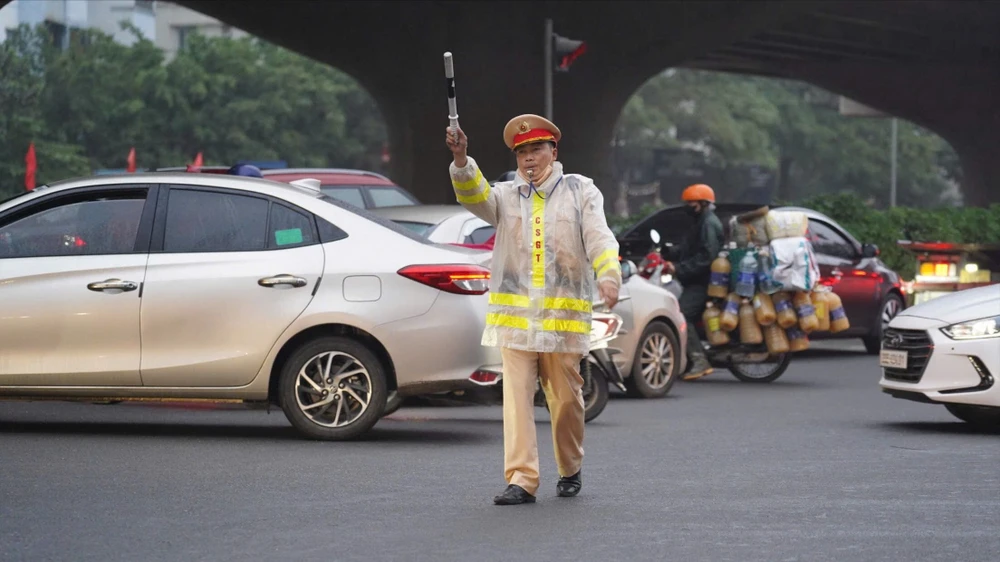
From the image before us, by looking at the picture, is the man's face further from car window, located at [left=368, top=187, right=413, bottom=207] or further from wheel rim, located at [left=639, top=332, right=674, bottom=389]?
car window, located at [left=368, top=187, right=413, bottom=207]

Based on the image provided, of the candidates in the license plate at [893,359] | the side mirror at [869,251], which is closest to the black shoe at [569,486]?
the license plate at [893,359]

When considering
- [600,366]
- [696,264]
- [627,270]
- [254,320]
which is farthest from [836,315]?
[254,320]

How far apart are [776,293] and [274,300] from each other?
6.86 meters

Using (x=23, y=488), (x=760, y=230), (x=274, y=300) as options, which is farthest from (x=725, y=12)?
(x=23, y=488)

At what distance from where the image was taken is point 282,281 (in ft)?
34.2

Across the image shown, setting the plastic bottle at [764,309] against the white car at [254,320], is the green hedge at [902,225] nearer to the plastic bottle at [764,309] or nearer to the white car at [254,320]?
the plastic bottle at [764,309]

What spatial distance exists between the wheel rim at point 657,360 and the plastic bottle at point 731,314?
141 centimetres

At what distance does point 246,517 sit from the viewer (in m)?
7.55

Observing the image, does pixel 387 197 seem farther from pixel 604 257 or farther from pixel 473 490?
pixel 604 257

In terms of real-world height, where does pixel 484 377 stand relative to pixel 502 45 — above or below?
below

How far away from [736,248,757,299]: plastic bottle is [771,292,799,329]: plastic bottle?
0.26 metres

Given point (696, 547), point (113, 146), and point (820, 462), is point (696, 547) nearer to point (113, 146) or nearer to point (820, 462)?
point (820, 462)

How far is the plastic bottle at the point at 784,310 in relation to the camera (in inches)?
631

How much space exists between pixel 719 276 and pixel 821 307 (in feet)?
3.22
